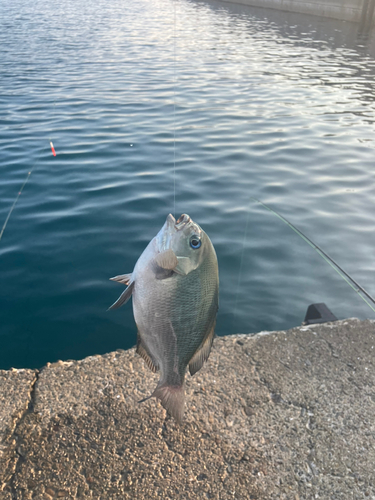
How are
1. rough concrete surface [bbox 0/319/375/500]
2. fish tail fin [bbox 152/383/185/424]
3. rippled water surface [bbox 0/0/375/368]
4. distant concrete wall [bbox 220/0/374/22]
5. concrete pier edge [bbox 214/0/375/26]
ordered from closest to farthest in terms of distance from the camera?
fish tail fin [bbox 152/383/185/424], rough concrete surface [bbox 0/319/375/500], rippled water surface [bbox 0/0/375/368], concrete pier edge [bbox 214/0/375/26], distant concrete wall [bbox 220/0/374/22]

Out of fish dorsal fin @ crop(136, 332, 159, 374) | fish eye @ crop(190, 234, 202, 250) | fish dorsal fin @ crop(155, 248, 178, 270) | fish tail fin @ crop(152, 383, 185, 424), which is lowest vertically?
fish tail fin @ crop(152, 383, 185, 424)

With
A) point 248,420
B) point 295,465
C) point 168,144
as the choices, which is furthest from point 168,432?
point 168,144

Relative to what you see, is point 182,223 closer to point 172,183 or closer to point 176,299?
point 176,299

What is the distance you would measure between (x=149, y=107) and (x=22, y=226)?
287 inches

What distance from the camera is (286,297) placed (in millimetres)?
5258

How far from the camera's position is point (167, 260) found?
2.21 meters

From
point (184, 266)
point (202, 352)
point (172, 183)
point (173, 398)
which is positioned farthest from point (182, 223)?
point (172, 183)

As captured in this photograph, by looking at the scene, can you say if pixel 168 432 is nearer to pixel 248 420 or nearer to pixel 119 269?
pixel 248 420

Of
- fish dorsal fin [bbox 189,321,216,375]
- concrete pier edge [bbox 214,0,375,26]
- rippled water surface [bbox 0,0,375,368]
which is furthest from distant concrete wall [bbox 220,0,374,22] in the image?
fish dorsal fin [bbox 189,321,216,375]

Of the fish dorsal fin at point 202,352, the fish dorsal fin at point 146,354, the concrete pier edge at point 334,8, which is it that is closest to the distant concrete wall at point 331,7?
the concrete pier edge at point 334,8

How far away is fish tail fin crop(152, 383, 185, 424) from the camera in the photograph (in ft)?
8.00

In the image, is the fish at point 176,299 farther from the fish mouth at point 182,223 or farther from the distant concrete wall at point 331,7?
the distant concrete wall at point 331,7

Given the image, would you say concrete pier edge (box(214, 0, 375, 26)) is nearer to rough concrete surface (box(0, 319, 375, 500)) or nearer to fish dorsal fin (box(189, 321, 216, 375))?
rough concrete surface (box(0, 319, 375, 500))

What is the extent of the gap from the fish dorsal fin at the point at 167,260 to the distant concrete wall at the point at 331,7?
33.8 meters
